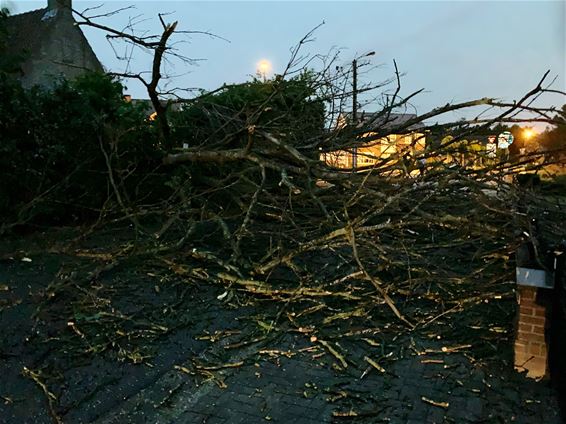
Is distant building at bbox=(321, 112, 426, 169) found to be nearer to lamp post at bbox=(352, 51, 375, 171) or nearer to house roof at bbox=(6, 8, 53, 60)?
lamp post at bbox=(352, 51, 375, 171)

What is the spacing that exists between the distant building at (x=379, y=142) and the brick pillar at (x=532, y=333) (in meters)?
2.51

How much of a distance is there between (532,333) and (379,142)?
356 centimetres

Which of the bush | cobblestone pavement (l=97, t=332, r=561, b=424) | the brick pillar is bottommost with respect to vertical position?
cobblestone pavement (l=97, t=332, r=561, b=424)

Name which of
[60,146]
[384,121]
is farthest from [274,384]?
[60,146]

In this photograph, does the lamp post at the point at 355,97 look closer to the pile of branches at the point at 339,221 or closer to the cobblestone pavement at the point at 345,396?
the pile of branches at the point at 339,221

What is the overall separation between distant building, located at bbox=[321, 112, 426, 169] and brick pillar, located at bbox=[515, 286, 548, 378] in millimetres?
2507

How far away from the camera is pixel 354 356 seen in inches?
138

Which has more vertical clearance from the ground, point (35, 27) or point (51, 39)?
point (35, 27)

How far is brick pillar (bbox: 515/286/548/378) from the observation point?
313 cm

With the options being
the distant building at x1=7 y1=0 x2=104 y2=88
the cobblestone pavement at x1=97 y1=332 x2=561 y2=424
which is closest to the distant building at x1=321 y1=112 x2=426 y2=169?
the cobblestone pavement at x1=97 y1=332 x2=561 y2=424

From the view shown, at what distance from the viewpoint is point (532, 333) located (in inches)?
125

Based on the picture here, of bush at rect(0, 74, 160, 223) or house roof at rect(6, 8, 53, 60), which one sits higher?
house roof at rect(6, 8, 53, 60)

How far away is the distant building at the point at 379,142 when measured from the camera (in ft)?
19.1

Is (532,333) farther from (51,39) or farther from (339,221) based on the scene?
(51,39)
